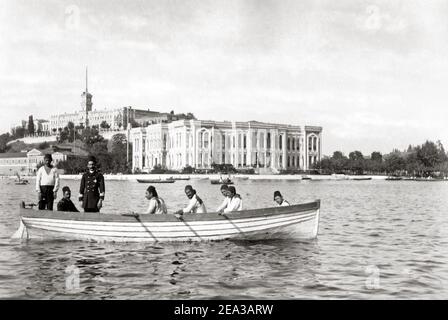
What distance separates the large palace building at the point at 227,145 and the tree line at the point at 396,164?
369 inches

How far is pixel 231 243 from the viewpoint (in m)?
17.7

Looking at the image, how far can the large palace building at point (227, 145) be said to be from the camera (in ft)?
456

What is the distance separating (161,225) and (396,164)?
13238cm

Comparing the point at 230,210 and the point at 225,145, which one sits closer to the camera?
the point at 230,210

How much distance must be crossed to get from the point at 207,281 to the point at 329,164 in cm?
13175

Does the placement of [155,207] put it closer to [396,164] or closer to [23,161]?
[396,164]

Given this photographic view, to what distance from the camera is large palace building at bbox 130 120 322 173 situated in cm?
13888

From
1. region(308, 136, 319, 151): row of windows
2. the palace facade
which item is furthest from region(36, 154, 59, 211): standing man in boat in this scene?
region(308, 136, 319, 151): row of windows

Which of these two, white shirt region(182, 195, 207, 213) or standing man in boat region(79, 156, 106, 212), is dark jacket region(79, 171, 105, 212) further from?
white shirt region(182, 195, 207, 213)

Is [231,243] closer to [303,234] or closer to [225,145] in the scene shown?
[303,234]

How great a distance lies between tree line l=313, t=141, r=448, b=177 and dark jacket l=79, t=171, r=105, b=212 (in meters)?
112

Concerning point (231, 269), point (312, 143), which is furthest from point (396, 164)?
point (231, 269)
